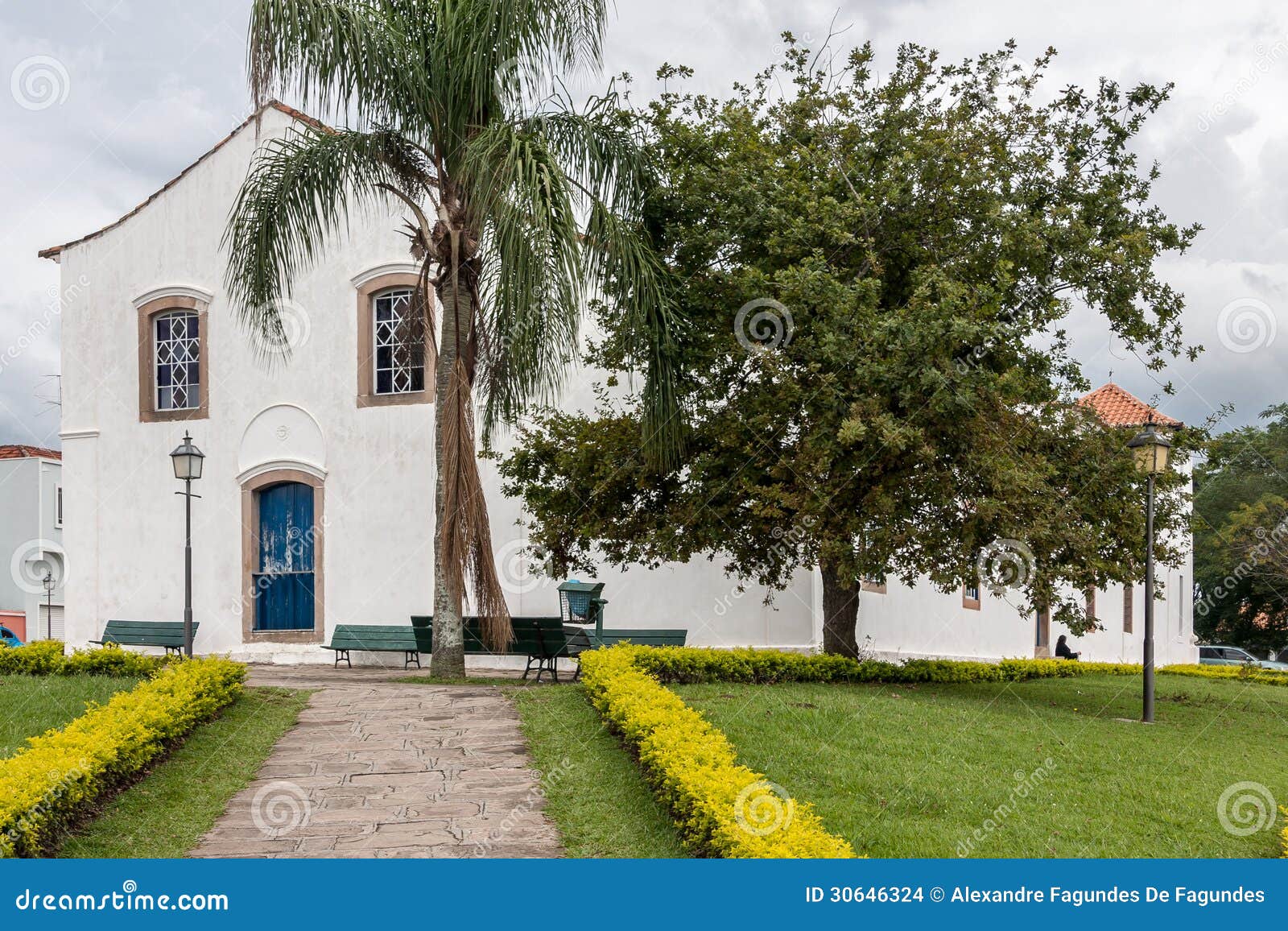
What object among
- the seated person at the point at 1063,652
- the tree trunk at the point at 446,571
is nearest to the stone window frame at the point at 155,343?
the tree trunk at the point at 446,571

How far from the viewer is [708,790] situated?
598 centimetres

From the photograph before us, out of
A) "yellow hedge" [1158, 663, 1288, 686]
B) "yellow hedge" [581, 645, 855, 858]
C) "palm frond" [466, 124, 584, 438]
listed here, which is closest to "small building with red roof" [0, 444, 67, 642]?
"palm frond" [466, 124, 584, 438]

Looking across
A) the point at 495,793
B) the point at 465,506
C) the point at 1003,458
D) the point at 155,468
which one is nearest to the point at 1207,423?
the point at 1003,458

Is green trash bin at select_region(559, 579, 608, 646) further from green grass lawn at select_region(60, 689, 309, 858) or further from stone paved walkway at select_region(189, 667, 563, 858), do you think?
green grass lawn at select_region(60, 689, 309, 858)

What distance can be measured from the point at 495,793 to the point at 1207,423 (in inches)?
370

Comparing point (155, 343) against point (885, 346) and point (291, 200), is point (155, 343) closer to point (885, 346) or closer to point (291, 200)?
point (291, 200)

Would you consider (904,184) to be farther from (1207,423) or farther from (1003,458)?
(1207,423)

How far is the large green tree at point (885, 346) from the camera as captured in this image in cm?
1105

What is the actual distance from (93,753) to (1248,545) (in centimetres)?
3328

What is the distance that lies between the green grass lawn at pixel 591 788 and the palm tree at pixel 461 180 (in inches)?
88.8

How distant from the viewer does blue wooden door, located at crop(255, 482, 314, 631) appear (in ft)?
55.4

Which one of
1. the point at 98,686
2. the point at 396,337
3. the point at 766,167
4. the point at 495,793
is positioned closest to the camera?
the point at 495,793

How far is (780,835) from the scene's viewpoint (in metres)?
5.26

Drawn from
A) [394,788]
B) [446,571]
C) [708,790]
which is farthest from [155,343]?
[708,790]
